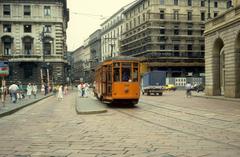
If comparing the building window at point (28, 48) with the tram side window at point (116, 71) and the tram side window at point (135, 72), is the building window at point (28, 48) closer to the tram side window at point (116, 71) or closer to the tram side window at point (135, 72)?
the tram side window at point (116, 71)

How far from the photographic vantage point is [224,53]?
3450 centimetres

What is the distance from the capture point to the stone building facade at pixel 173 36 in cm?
7012

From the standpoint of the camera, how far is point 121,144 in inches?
359

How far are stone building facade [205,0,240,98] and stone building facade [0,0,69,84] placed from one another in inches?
1109

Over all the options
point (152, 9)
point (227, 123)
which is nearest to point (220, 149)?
point (227, 123)

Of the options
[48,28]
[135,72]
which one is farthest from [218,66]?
[48,28]

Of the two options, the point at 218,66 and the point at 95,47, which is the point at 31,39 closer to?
the point at 218,66

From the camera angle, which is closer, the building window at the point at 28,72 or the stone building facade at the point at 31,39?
the stone building facade at the point at 31,39

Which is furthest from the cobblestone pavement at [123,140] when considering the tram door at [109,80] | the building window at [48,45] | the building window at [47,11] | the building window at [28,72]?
the building window at [47,11]

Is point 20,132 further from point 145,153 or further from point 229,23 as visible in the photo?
point 229,23

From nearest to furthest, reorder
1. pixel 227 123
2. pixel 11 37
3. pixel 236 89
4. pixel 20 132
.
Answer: pixel 20 132
pixel 227 123
pixel 236 89
pixel 11 37

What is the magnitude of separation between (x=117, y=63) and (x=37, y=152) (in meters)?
14.2

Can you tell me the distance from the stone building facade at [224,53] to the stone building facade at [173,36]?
31276 mm

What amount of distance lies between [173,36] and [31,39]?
83.6 feet
